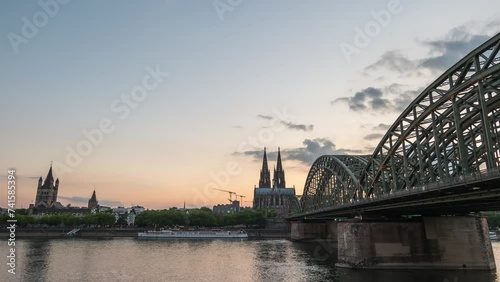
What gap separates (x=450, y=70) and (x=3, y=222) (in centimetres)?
16217

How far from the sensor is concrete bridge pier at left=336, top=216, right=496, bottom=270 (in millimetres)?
48781

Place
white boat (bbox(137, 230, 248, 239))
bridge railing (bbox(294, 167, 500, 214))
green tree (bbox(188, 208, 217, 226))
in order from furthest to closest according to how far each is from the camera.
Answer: green tree (bbox(188, 208, 217, 226)) < white boat (bbox(137, 230, 248, 239)) < bridge railing (bbox(294, 167, 500, 214))

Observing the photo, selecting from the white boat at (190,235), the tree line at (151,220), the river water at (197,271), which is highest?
the tree line at (151,220)

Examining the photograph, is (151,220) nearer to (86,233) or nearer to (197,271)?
(86,233)

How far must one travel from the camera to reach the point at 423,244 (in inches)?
2013

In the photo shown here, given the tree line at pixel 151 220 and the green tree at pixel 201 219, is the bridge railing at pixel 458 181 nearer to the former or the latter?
the tree line at pixel 151 220

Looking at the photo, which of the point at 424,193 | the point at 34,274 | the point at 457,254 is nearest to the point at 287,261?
the point at 457,254

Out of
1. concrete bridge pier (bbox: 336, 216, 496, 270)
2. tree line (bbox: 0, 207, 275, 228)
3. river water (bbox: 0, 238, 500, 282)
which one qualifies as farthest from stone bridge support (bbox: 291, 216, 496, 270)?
tree line (bbox: 0, 207, 275, 228)

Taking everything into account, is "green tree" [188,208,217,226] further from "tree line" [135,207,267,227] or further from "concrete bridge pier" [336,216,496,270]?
"concrete bridge pier" [336,216,496,270]

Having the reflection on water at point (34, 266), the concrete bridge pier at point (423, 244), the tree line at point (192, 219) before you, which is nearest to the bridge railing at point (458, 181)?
the concrete bridge pier at point (423, 244)

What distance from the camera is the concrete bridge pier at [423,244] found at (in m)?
48.8

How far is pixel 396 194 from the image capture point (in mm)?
43781

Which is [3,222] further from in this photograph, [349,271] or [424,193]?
[424,193]

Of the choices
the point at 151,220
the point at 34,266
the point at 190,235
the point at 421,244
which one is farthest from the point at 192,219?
the point at 421,244
